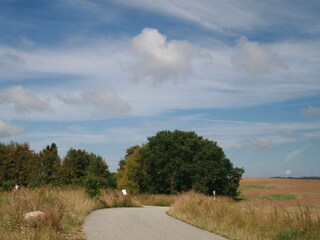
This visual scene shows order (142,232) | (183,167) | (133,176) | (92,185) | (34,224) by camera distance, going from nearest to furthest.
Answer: (34,224) → (142,232) → (92,185) → (183,167) → (133,176)

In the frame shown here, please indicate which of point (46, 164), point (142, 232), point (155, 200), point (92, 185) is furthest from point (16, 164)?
point (142, 232)

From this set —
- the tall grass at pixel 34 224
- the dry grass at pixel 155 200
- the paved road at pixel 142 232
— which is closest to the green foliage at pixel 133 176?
the dry grass at pixel 155 200

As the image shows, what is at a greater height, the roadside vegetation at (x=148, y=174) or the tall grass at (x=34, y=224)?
the roadside vegetation at (x=148, y=174)

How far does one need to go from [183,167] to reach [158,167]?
5.49m

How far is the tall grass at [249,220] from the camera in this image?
13.4 metres

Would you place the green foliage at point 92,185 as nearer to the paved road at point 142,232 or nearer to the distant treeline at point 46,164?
the paved road at point 142,232

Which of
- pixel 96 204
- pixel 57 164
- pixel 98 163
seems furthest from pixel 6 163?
pixel 96 204

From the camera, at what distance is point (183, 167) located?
71938mm

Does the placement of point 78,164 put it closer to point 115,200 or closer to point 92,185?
point 115,200

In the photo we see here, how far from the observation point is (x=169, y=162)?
74.3 m

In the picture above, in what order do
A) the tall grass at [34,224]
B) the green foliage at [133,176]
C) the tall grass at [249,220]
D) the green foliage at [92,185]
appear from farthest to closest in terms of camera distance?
the green foliage at [133,176], the green foliage at [92,185], the tall grass at [249,220], the tall grass at [34,224]

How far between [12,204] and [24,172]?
67.6 meters

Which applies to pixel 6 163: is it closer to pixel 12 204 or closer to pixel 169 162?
pixel 169 162

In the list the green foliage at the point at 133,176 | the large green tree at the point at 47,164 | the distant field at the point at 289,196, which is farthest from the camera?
the green foliage at the point at 133,176
